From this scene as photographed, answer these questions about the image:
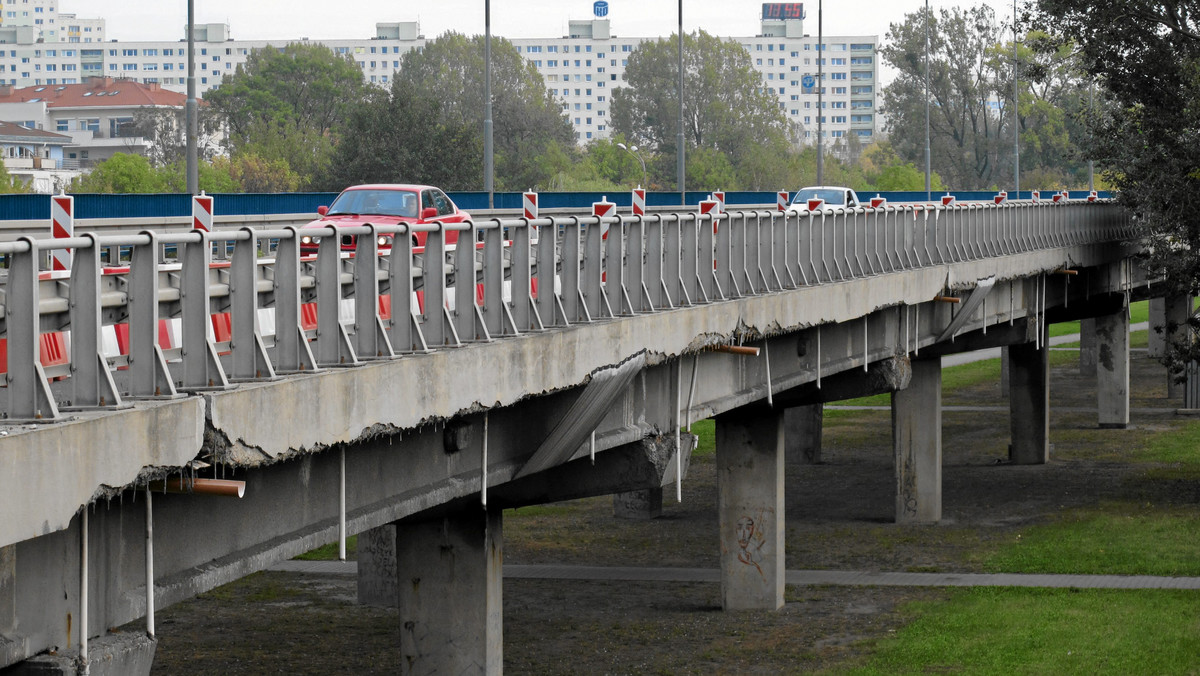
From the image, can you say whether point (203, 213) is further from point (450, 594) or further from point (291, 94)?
point (291, 94)

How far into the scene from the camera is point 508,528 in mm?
33188

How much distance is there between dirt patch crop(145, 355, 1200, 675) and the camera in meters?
22.3

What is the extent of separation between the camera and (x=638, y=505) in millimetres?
33750

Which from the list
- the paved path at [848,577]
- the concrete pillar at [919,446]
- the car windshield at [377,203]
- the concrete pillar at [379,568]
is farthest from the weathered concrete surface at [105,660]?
the concrete pillar at [919,446]

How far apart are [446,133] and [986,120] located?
6544cm

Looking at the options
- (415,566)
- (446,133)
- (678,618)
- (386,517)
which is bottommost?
(678,618)

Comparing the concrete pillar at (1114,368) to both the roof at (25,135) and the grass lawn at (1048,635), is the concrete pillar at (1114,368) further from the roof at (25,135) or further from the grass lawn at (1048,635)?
the roof at (25,135)

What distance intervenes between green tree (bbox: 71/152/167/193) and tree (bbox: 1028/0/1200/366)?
65.4m

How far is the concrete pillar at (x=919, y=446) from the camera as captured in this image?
34094 mm

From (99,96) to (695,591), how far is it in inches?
5631

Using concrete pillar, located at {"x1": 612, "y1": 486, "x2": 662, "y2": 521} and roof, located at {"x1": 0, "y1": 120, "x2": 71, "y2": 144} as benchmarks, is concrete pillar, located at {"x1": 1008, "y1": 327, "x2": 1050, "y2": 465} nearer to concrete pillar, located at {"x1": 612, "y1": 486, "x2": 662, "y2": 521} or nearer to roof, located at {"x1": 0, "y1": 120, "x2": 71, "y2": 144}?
concrete pillar, located at {"x1": 612, "y1": 486, "x2": 662, "y2": 521}

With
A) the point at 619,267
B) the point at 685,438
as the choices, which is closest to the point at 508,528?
the point at 685,438

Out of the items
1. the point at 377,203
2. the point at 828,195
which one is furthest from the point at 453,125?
the point at 377,203

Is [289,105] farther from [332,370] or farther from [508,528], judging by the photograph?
[332,370]
